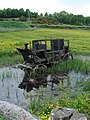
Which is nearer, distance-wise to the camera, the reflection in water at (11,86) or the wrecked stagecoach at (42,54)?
the reflection in water at (11,86)

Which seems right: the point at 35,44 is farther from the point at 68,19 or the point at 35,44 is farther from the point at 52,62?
the point at 68,19

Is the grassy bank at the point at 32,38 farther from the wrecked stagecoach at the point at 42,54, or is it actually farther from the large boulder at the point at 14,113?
the large boulder at the point at 14,113

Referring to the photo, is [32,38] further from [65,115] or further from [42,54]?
[65,115]

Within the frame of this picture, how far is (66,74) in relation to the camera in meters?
17.1

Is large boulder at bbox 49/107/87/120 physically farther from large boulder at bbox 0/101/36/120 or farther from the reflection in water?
the reflection in water

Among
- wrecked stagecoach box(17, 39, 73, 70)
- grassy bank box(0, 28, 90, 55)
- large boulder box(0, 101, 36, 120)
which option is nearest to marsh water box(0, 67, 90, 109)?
wrecked stagecoach box(17, 39, 73, 70)

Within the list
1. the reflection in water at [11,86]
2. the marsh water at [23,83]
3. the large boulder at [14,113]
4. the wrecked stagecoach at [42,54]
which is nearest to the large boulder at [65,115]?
the large boulder at [14,113]

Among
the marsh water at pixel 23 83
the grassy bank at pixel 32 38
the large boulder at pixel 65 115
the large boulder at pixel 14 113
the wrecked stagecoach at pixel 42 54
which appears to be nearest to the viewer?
the large boulder at pixel 65 115

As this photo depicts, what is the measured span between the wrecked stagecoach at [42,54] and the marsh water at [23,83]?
775 mm

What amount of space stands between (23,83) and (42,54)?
3.50 meters

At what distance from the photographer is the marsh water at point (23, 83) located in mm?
12189

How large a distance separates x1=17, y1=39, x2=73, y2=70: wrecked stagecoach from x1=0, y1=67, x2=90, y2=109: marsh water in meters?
0.78

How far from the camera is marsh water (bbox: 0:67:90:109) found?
12189mm

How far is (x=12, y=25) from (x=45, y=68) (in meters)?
40.7
